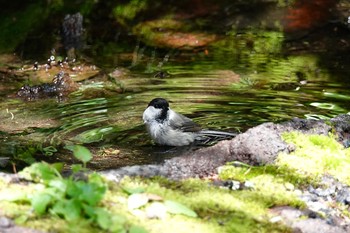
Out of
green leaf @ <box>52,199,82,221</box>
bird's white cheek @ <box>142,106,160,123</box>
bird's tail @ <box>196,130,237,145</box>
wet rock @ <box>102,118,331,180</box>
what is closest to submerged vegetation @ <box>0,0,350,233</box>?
green leaf @ <box>52,199,82,221</box>

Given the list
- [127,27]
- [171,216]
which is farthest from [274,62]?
[171,216]

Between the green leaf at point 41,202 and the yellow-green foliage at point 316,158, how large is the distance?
203 centimetres

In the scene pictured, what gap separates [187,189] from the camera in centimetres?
428

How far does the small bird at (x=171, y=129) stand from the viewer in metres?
6.66

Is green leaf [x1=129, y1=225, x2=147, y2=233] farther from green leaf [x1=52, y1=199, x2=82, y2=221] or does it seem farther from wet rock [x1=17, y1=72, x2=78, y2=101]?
wet rock [x1=17, y1=72, x2=78, y2=101]

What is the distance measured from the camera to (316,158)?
499 centimetres

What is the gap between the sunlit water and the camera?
6766 mm

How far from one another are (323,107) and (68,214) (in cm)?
523

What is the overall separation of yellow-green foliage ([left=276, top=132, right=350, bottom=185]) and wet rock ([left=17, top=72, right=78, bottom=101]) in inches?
180

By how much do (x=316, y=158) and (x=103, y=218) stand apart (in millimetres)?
2178

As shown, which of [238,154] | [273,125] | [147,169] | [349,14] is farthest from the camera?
[349,14]

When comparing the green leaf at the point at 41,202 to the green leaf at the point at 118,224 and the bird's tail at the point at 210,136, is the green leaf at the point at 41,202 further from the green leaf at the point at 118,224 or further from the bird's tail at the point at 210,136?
the bird's tail at the point at 210,136

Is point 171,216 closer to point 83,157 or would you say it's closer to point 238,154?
point 83,157

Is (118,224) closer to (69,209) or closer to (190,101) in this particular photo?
(69,209)
